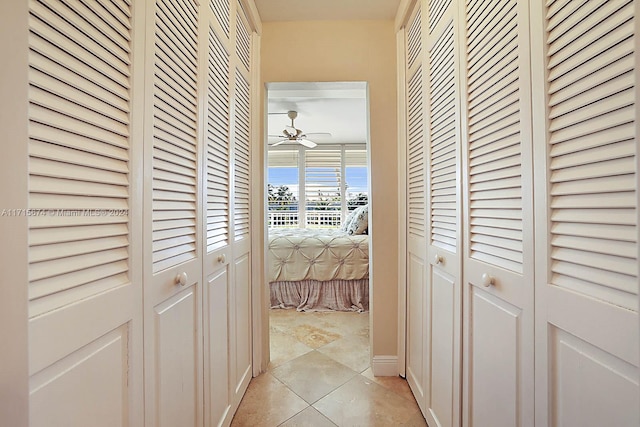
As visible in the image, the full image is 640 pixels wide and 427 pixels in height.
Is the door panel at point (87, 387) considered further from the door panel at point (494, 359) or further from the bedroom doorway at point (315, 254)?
the bedroom doorway at point (315, 254)

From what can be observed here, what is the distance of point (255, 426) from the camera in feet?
4.80

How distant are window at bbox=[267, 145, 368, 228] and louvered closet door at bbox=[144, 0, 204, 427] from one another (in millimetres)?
4855

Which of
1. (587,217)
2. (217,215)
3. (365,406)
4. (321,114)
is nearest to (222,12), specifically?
(217,215)

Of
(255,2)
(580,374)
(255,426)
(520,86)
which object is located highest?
(255,2)

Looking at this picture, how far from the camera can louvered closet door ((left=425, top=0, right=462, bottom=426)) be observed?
115cm

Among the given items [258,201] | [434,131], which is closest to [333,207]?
[258,201]

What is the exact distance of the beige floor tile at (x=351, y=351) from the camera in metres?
2.05

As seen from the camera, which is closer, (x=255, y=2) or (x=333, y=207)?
(x=255, y=2)

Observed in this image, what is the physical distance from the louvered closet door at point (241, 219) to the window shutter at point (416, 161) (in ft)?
3.25

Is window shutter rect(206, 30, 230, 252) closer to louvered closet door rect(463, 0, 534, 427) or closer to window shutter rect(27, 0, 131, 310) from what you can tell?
window shutter rect(27, 0, 131, 310)

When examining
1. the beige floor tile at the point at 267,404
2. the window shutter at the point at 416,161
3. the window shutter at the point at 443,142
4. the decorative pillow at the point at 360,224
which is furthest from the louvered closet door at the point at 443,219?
the decorative pillow at the point at 360,224

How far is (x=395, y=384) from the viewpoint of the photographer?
1809 mm

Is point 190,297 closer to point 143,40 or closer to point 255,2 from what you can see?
point 143,40

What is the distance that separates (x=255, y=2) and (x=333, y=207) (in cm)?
445
